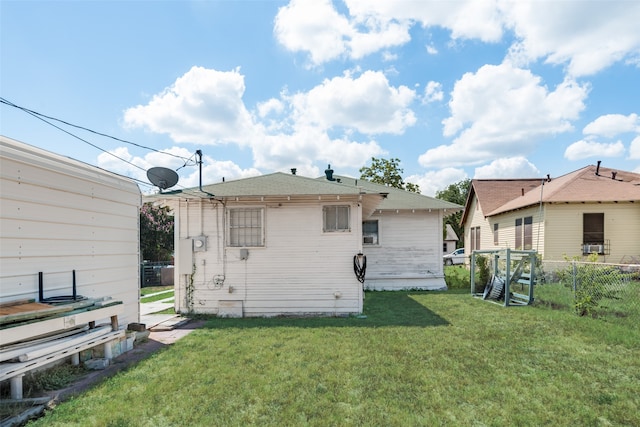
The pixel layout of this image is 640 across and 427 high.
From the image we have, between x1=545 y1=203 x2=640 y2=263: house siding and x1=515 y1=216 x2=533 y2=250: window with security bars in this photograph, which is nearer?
x1=545 y1=203 x2=640 y2=263: house siding

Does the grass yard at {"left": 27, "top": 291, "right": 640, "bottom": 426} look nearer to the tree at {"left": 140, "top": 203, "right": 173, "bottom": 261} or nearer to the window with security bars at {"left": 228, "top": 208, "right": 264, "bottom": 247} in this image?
the window with security bars at {"left": 228, "top": 208, "right": 264, "bottom": 247}

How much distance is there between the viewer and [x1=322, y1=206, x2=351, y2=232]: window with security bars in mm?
8031

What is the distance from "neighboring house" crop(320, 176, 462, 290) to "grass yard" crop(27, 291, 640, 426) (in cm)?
554

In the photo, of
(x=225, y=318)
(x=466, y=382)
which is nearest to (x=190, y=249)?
(x=225, y=318)

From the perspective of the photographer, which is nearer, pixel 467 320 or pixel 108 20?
pixel 108 20

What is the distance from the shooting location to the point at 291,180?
29.1ft

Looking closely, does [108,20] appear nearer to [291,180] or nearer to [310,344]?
[291,180]

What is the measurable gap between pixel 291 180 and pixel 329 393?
5951mm

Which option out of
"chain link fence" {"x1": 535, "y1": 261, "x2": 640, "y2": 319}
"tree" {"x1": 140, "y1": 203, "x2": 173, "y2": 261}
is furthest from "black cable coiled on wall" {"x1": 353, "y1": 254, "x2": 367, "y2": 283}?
"tree" {"x1": 140, "y1": 203, "x2": 173, "y2": 261}

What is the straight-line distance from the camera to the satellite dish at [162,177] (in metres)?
7.58

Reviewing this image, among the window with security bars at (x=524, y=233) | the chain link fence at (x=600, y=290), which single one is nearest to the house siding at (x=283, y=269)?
the chain link fence at (x=600, y=290)

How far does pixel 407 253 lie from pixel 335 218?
17.5ft

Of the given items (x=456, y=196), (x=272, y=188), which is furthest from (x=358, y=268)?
(x=456, y=196)

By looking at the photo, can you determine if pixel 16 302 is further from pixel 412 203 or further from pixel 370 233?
pixel 412 203
